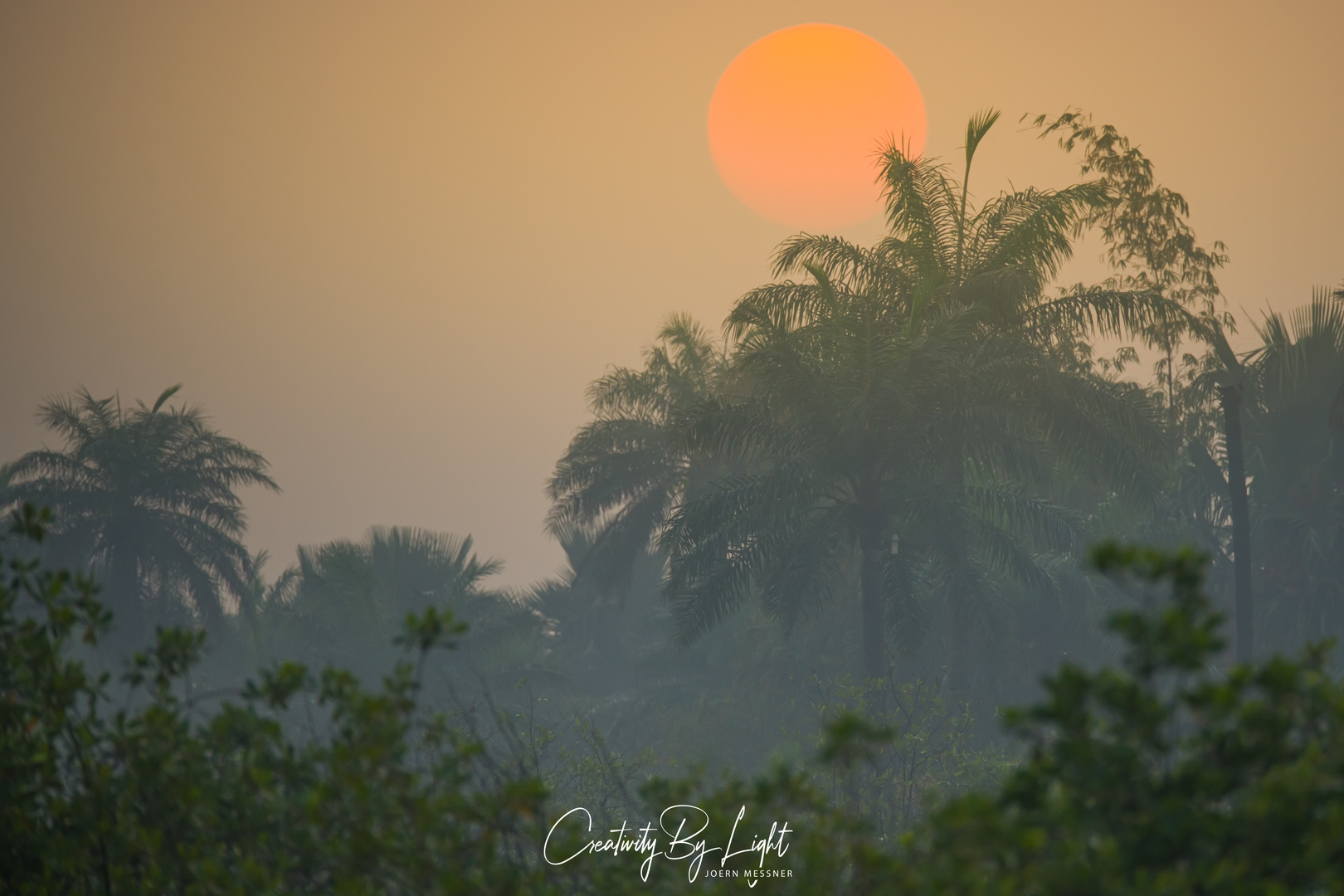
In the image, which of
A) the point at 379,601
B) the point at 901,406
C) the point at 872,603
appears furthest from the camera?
the point at 379,601

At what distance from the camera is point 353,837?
2.84 m

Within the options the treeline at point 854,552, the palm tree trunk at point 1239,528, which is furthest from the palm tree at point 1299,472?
the palm tree trunk at point 1239,528

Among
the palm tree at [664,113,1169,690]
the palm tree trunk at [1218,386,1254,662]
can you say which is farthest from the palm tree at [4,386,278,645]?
the palm tree trunk at [1218,386,1254,662]

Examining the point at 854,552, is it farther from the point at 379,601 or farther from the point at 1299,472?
the point at 379,601

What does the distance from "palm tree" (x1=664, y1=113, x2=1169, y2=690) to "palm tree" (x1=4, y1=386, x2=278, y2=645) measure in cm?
1488

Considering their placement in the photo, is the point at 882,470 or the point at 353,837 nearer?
the point at 353,837

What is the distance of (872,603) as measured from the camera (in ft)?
54.7

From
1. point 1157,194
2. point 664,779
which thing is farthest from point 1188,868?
point 1157,194

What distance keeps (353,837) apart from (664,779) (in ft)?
3.33

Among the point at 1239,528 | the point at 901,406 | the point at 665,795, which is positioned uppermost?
the point at 901,406

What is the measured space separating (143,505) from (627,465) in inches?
470

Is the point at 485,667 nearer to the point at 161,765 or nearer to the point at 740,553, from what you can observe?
the point at 740,553

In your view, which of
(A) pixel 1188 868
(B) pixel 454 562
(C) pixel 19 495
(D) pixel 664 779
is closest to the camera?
(A) pixel 1188 868

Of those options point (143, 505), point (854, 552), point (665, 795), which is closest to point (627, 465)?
point (854, 552)
